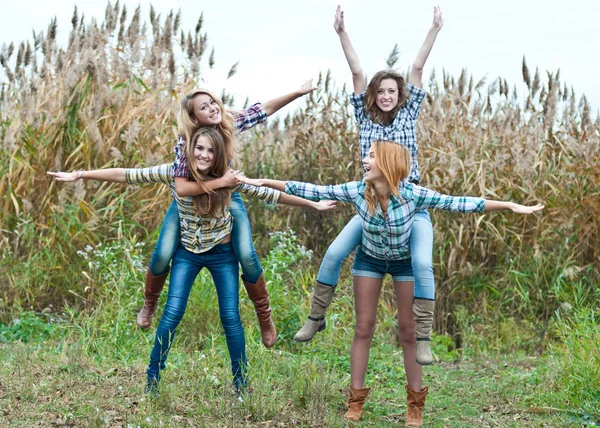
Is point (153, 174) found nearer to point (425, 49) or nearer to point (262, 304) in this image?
point (262, 304)

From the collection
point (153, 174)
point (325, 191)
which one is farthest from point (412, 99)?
point (153, 174)

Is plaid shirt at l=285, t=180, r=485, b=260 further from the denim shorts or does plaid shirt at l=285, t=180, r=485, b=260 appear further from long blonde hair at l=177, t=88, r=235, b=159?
long blonde hair at l=177, t=88, r=235, b=159

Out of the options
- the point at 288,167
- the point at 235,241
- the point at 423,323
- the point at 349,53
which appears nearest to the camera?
the point at 423,323

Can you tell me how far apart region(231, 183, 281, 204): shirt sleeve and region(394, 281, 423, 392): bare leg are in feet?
2.81

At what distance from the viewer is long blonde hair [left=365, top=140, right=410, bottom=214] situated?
438cm

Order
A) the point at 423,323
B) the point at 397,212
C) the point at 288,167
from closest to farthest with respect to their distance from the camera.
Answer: the point at 423,323 < the point at 397,212 < the point at 288,167

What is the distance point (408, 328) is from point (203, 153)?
1.54 m

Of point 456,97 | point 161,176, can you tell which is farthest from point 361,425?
point 456,97

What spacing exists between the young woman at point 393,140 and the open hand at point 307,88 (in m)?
0.26

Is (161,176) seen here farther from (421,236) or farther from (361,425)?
(361,425)

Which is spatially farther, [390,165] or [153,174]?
[153,174]

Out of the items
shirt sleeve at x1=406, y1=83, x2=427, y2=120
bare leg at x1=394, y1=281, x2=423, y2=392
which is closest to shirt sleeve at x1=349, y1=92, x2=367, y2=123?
shirt sleeve at x1=406, y1=83, x2=427, y2=120

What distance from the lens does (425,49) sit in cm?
509

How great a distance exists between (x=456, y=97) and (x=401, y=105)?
3.63 m
